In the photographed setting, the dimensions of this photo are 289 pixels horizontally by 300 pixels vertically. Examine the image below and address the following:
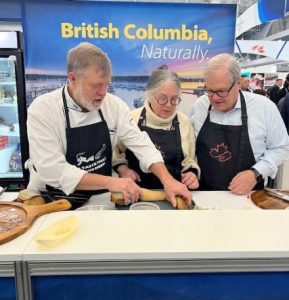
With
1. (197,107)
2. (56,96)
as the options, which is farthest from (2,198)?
Answer: (197,107)

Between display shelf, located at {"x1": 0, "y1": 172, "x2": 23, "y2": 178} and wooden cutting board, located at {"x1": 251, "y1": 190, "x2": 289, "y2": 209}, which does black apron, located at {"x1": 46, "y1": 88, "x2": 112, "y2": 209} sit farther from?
display shelf, located at {"x1": 0, "y1": 172, "x2": 23, "y2": 178}

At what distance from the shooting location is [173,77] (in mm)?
1854

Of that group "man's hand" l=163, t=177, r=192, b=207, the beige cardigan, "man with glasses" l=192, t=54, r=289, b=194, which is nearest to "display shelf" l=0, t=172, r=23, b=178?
the beige cardigan

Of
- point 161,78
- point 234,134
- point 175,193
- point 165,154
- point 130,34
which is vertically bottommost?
point 175,193

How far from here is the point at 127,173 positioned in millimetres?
1859

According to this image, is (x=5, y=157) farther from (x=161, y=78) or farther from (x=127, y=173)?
(x=161, y=78)

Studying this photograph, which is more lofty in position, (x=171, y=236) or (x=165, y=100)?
(x=165, y=100)

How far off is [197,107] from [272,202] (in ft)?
2.56

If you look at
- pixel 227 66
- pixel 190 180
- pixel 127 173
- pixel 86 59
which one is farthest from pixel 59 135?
pixel 227 66

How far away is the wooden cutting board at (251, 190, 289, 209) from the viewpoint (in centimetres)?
146

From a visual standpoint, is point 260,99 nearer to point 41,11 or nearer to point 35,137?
point 35,137

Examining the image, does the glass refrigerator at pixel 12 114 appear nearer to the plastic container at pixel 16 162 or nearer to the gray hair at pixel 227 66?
the plastic container at pixel 16 162

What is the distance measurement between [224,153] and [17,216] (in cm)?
116

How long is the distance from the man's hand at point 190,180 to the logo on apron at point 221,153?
0.20 m
